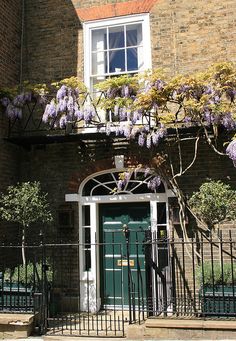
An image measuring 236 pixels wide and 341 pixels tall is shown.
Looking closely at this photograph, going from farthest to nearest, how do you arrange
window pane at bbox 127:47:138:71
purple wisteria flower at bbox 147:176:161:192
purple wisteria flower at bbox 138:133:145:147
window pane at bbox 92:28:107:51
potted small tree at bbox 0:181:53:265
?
window pane at bbox 92:28:107:51
window pane at bbox 127:47:138:71
purple wisteria flower at bbox 147:176:161:192
purple wisteria flower at bbox 138:133:145:147
potted small tree at bbox 0:181:53:265

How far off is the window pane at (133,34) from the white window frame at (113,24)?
0.42ft

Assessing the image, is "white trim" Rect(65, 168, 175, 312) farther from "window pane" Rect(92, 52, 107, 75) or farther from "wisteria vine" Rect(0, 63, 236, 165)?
"window pane" Rect(92, 52, 107, 75)

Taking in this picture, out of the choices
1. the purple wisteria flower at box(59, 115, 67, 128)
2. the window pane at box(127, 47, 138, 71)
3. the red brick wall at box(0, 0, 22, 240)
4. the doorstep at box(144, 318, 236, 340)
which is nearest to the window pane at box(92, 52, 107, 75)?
the window pane at box(127, 47, 138, 71)

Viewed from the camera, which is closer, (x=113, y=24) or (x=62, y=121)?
(x=62, y=121)

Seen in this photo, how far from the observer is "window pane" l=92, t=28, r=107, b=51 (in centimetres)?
1029

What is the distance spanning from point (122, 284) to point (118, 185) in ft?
7.19

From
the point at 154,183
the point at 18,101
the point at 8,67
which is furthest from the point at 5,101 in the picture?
the point at 154,183

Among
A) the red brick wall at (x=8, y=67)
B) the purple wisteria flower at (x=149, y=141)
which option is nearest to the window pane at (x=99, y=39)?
the red brick wall at (x=8, y=67)

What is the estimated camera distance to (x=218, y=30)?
9578 mm

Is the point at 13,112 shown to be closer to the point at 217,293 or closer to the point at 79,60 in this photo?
the point at 79,60

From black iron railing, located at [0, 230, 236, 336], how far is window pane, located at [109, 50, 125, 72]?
395 cm

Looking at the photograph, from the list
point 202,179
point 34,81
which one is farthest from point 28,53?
point 202,179

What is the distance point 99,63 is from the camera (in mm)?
10273

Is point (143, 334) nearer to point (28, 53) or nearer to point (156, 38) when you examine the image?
point (156, 38)
